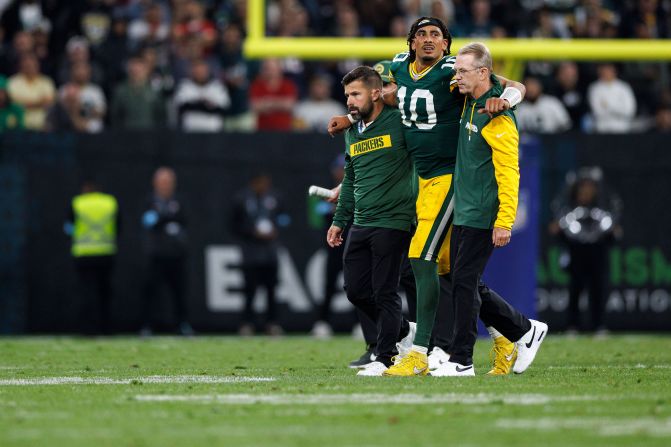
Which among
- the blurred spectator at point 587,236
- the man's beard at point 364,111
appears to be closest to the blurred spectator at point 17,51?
the blurred spectator at point 587,236

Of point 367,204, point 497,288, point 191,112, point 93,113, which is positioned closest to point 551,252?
point 497,288

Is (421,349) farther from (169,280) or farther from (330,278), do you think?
(169,280)

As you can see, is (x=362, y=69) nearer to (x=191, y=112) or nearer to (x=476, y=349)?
(x=476, y=349)

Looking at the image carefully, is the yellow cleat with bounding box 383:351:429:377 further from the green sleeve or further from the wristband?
the wristband

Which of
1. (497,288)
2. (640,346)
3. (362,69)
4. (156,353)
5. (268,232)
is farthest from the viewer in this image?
(268,232)

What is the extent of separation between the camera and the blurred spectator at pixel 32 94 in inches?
680

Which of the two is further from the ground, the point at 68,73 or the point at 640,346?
the point at 68,73

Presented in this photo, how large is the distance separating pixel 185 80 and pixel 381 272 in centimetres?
892

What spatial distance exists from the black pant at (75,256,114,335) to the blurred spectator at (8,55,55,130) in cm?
187

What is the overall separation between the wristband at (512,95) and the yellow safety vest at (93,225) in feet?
28.4

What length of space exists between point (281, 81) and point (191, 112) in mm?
1176

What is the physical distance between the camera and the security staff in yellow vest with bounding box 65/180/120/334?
653 inches

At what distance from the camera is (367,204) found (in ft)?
30.3

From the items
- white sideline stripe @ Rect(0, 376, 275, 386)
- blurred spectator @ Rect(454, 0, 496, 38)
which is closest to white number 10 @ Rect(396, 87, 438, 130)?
white sideline stripe @ Rect(0, 376, 275, 386)
